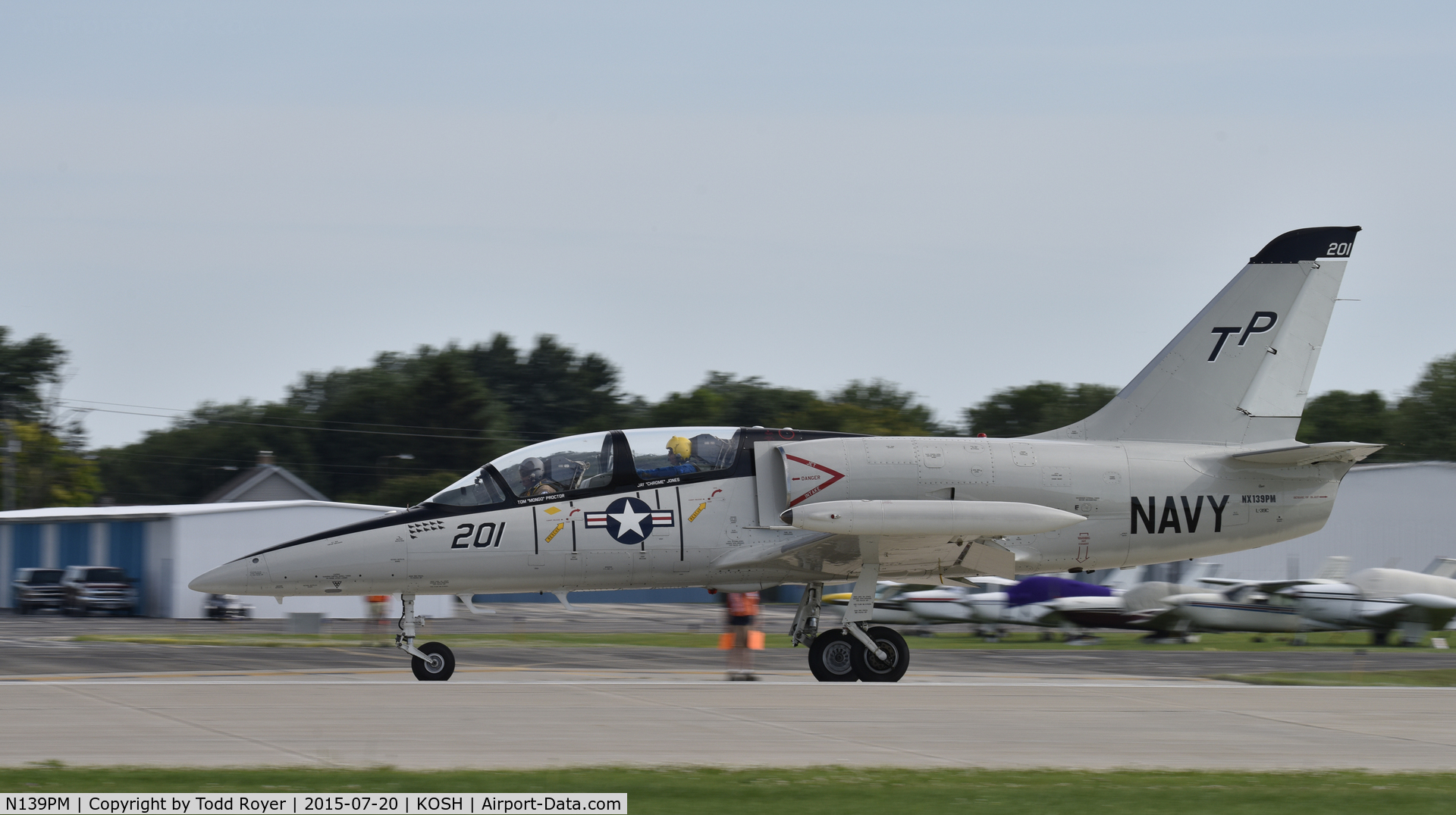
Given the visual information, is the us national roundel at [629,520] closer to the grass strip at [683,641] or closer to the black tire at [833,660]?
the black tire at [833,660]

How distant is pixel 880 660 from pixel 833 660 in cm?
54

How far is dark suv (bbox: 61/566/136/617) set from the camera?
42062 millimetres

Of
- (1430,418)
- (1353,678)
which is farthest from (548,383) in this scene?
(1353,678)

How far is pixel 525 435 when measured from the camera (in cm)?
9362

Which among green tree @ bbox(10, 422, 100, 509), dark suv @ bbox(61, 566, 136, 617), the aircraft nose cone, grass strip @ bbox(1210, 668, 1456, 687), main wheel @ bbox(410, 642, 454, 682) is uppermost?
green tree @ bbox(10, 422, 100, 509)

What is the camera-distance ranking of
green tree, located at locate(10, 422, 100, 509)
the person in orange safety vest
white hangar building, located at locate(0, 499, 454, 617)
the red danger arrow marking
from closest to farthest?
the red danger arrow marking, the person in orange safety vest, white hangar building, located at locate(0, 499, 454, 617), green tree, located at locate(10, 422, 100, 509)

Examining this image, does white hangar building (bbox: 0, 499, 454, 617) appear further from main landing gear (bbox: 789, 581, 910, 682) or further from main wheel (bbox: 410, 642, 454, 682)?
main landing gear (bbox: 789, 581, 910, 682)

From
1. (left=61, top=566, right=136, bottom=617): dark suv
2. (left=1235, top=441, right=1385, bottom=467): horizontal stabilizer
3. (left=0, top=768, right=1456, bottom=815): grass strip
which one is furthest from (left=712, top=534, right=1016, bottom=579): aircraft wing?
(left=61, top=566, right=136, bottom=617): dark suv

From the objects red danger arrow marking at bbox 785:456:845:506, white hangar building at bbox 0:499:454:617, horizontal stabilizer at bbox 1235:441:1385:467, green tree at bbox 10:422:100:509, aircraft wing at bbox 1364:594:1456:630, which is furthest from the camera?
green tree at bbox 10:422:100:509

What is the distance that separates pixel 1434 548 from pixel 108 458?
270ft

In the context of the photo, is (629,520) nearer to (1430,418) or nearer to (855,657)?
(855,657)

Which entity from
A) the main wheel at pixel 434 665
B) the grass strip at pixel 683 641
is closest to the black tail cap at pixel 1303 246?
the main wheel at pixel 434 665

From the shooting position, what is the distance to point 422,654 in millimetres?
16062

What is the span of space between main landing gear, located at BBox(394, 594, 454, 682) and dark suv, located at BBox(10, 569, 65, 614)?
3164cm
